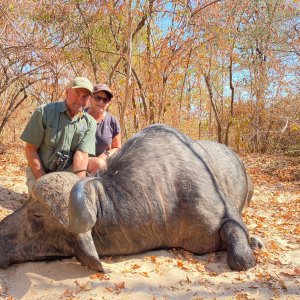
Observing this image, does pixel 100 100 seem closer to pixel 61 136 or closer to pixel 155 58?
pixel 61 136

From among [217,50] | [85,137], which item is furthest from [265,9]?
[85,137]

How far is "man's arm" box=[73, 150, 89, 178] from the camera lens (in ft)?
14.8

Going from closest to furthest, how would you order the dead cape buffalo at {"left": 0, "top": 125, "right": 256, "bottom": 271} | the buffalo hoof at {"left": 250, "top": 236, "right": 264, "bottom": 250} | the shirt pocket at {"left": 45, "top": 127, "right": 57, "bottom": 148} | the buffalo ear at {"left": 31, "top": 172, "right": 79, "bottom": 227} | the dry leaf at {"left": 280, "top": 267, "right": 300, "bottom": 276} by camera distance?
1. the buffalo ear at {"left": 31, "top": 172, "right": 79, "bottom": 227}
2. the dead cape buffalo at {"left": 0, "top": 125, "right": 256, "bottom": 271}
3. the dry leaf at {"left": 280, "top": 267, "right": 300, "bottom": 276}
4. the buffalo hoof at {"left": 250, "top": 236, "right": 264, "bottom": 250}
5. the shirt pocket at {"left": 45, "top": 127, "right": 57, "bottom": 148}

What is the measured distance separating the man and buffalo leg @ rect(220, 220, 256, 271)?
5.45 ft

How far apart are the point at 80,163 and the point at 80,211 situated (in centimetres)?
162

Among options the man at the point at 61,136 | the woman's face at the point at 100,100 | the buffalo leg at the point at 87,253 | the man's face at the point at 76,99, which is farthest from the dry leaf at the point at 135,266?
the woman's face at the point at 100,100

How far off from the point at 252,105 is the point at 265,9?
3.10 meters

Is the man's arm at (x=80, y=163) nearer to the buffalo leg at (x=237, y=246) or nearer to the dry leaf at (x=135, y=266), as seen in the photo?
the dry leaf at (x=135, y=266)

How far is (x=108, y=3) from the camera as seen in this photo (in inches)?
317

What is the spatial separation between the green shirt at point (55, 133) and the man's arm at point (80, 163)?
63 millimetres

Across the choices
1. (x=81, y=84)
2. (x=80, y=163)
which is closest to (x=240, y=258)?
(x=80, y=163)

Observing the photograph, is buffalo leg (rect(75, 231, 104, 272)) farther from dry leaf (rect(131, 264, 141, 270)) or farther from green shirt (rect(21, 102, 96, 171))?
green shirt (rect(21, 102, 96, 171))

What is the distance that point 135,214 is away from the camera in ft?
11.5

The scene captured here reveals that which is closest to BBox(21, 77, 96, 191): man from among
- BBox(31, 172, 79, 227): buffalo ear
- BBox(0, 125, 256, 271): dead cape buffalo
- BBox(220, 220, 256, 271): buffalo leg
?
BBox(0, 125, 256, 271): dead cape buffalo
